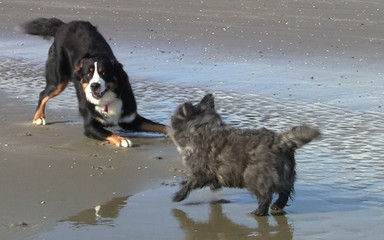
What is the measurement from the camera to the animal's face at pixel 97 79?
800 cm

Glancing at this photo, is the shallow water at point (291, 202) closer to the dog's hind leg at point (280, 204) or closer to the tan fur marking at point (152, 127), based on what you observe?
the dog's hind leg at point (280, 204)

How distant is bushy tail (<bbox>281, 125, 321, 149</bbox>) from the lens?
564cm

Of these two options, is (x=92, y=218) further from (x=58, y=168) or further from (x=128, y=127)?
(x=128, y=127)

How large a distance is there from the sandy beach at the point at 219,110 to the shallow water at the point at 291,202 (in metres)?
0.01

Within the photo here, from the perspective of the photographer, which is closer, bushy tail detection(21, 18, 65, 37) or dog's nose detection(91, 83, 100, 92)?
dog's nose detection(91, 83, 100, 92)

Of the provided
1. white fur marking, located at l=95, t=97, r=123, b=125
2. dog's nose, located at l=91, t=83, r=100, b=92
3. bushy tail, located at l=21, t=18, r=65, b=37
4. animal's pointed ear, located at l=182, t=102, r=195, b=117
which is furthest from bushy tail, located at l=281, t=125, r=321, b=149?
bushy tail, located at l=21, t=18, r=65, b=37

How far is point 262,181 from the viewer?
5750 mm

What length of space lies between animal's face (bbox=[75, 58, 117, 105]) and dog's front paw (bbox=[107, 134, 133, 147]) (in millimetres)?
476

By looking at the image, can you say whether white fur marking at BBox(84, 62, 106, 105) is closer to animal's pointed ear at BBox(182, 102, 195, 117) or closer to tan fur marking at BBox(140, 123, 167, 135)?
tan fur marking at BBox(140, 123, 167, 135)

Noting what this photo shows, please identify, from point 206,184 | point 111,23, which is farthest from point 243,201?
point 111,23

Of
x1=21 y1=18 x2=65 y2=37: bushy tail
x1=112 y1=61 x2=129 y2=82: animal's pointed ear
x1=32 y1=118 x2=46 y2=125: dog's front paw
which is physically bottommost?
x1=32 y1=118 x2=46 y2=125: dog's front paw

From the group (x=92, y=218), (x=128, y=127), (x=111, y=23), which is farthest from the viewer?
(x=111, y=23)

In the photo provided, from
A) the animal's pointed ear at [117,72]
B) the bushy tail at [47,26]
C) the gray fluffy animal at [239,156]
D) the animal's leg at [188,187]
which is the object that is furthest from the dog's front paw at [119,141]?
the bushy tail at [47,26]

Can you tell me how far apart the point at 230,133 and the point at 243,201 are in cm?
49
